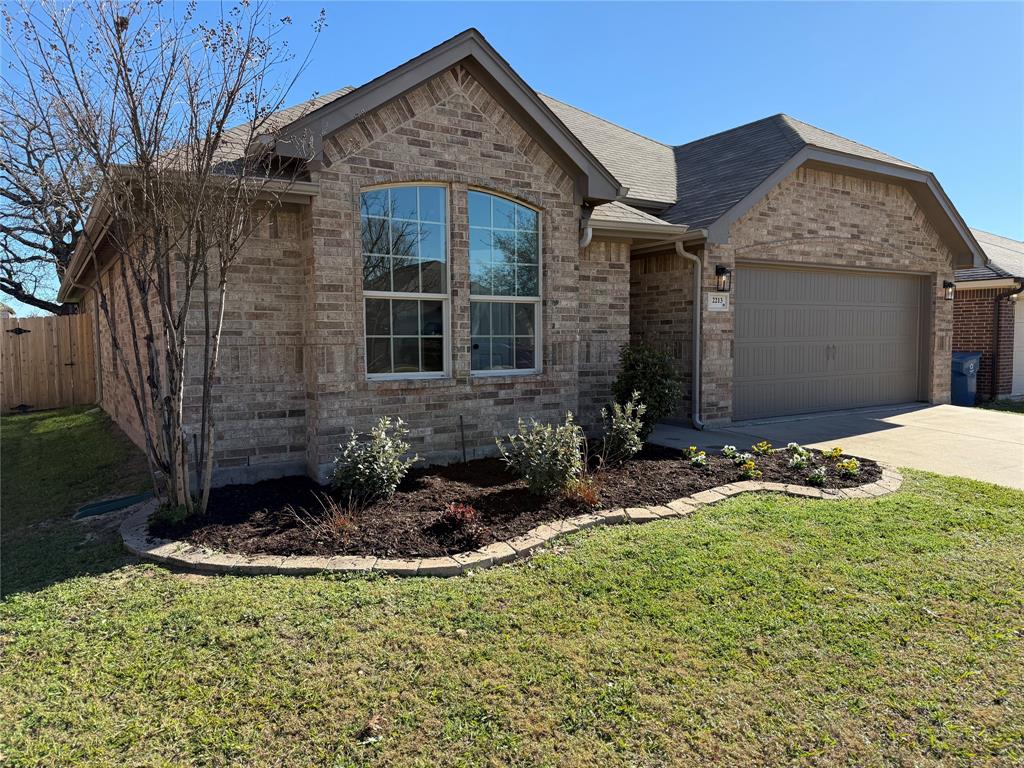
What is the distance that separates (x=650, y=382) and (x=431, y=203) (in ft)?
11.5

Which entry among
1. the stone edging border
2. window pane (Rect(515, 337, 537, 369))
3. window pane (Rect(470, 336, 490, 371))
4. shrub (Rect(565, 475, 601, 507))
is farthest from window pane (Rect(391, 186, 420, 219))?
the stone edging border

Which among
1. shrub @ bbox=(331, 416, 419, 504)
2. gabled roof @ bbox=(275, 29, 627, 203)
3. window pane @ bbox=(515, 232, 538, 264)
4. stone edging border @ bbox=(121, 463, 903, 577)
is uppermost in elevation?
gabled roof @ bbox=(275, 29, 627, 203)

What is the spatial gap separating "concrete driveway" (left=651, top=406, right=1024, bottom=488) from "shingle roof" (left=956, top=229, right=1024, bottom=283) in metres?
4.45

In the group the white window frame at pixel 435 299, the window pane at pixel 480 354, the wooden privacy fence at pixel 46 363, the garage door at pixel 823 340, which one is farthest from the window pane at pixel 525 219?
the wooden privacy fence at pixel 46 363

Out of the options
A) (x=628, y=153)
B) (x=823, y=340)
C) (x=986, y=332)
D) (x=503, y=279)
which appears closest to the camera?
(x=503, y=279)

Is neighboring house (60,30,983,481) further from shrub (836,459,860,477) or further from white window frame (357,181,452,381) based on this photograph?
shrub (836,459,860,477)

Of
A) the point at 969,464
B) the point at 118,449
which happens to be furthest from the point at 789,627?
the point at 118,449

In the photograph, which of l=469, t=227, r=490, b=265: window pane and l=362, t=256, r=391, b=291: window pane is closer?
l=362, t=256, r=391, b=291: window pane

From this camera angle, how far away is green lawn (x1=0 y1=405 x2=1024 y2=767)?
277 centimetres

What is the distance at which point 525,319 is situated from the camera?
8.12 meters

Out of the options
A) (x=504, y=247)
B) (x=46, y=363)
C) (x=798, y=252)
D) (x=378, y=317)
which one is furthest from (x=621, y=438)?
(x=46, y=363)

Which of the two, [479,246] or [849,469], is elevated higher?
[479,246]

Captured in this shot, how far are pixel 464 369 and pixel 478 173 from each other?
2.25 metres

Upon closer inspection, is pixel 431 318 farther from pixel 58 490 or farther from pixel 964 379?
pixel 964 379
